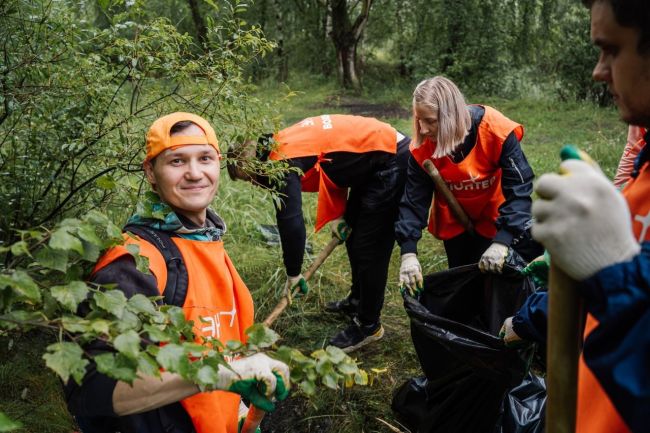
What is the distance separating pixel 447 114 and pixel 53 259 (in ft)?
6.70

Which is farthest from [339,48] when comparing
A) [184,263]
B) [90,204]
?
[184,263]

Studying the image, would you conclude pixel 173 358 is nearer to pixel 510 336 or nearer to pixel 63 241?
pixel 63 241

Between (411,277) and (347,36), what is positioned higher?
(347,36)

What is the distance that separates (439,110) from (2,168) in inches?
78.6

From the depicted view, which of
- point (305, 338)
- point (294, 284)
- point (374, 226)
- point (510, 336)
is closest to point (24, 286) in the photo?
point (510, 336)

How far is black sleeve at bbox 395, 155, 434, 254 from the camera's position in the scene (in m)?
2.90

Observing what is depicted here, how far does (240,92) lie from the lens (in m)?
2.54

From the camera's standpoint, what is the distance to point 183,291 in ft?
4.99

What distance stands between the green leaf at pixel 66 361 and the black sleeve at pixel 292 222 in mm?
1849

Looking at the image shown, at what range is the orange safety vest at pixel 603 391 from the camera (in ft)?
3.67

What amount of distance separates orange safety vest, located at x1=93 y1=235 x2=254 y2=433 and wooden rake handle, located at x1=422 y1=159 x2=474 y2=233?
1369 millimetres

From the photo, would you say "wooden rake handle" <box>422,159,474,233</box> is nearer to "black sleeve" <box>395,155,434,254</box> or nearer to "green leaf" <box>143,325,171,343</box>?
"black sleeve" <box>395,155,434,254</box>

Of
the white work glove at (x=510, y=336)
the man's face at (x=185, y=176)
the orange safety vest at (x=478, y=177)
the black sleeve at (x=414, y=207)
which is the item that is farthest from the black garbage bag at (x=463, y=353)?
the man's face at (x=185, y=176)

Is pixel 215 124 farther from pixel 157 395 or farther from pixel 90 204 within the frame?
pixel 157 395
